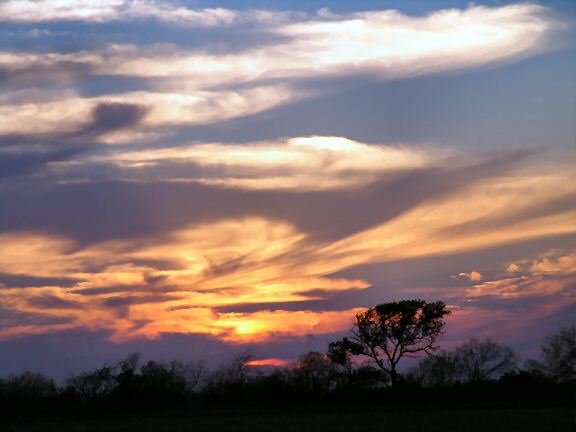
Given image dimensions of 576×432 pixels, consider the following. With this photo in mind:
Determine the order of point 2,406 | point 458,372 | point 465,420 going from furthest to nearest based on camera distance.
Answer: point 458,372, point 2,406, point 465,420

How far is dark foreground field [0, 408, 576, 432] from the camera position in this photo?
39.7m

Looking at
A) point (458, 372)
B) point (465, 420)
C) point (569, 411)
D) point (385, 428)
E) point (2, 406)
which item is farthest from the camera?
point (458, 372)

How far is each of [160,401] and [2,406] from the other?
12242 mm

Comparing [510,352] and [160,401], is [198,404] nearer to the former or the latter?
[160,401]

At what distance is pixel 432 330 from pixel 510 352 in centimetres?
855

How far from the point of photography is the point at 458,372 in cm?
8250

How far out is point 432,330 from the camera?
274 feet

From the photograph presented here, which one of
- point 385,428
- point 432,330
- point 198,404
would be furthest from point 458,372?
point 385,428

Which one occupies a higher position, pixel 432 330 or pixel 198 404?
pixel 432 330

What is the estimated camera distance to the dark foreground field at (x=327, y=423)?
3966 cm

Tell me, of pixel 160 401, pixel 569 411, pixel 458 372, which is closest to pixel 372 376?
pixel 458 372

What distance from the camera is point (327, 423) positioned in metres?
43.4

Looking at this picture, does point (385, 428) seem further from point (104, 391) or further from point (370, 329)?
point (370, 329)

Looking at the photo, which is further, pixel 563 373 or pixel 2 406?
pixel 563 373
